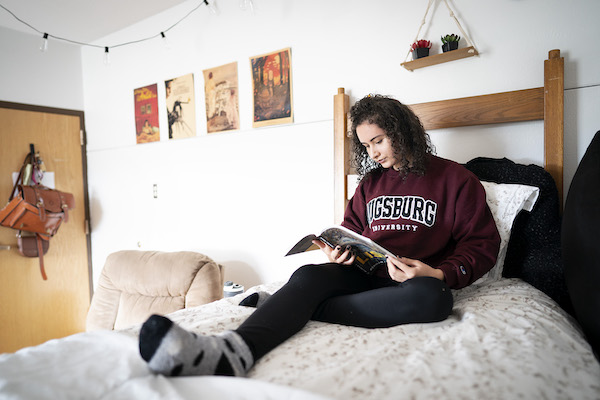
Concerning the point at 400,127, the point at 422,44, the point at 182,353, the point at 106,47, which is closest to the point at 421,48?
the point at 422,44

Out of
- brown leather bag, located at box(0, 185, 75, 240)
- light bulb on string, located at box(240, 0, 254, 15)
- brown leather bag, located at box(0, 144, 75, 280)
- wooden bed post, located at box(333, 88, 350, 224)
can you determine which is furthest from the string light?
wooden bed post, located at box(333, 88, 350, 224)

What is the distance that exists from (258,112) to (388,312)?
4.51 ft

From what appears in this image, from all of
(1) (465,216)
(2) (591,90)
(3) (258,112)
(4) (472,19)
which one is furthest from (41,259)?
(2) (591,90)

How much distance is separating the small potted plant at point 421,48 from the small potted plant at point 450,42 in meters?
0.06

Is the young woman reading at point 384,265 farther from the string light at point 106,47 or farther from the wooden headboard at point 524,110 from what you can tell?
the string light at point 106,47

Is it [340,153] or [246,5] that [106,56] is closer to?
[246,5]

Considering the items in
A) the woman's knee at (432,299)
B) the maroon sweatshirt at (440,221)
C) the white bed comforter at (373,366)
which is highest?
the maroon sweatshirt at (440,221)

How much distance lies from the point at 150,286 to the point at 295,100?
4.02 feet

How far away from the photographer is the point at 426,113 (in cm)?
143

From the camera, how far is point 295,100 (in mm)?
1823

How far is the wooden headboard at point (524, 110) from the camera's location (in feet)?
3.89

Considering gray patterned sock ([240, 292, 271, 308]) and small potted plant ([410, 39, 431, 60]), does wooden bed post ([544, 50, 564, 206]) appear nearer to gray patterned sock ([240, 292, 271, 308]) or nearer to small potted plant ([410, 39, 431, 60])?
small potted plant ([410, 39, 431, 60])

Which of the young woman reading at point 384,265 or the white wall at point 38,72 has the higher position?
the white wall at point 38,72

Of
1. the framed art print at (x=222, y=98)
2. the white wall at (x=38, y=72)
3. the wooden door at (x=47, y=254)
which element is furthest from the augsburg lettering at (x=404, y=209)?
the white wall at (x=38, y=72)
